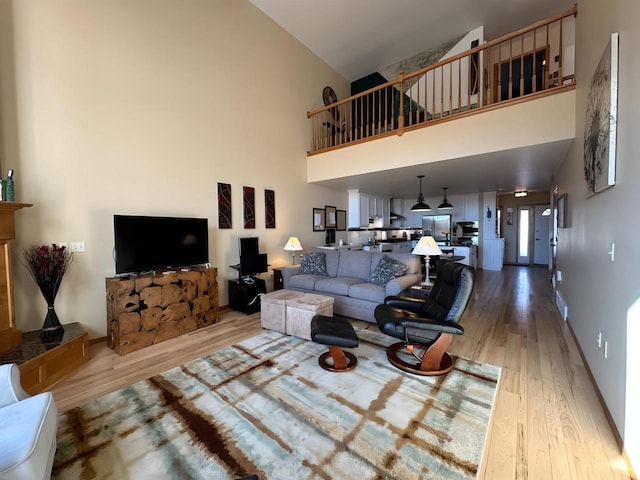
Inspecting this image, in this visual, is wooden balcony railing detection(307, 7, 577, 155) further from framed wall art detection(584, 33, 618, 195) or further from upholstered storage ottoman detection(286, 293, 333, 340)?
upholstered storage ottoman detection(286, 293, 333, 340)

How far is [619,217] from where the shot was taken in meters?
1.75

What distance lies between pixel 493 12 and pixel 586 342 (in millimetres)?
5969

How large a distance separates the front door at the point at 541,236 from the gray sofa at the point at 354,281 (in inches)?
299

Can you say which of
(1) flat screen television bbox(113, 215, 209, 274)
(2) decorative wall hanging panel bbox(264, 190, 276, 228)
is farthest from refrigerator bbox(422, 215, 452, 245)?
(1) flat screen television bbox(113, 215, 209, 274)

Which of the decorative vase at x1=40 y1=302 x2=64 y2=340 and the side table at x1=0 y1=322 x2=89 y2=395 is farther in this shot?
the decorative vase at x1=40 y1=302 x2=64 y2=340

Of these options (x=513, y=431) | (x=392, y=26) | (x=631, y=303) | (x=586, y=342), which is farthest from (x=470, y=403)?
(x=392, y=26)

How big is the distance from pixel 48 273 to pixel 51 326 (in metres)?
0.53

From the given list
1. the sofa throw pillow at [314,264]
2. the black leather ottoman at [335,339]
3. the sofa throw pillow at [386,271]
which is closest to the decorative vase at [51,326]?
the black leather ottoman at [335,339]

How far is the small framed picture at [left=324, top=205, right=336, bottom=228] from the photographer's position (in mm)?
6785

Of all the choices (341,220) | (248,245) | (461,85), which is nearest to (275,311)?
(248,245)

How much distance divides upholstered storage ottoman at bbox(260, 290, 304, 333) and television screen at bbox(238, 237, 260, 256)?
130 cm

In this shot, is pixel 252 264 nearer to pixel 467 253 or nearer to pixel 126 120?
pixel 126 120

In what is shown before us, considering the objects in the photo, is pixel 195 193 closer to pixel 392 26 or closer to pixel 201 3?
pixel 201 3

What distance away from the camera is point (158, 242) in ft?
11.4
